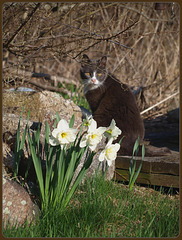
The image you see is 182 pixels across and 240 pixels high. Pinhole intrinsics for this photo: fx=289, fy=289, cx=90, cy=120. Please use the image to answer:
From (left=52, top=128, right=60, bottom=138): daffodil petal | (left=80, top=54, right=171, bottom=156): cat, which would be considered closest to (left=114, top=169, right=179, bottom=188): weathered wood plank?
(left=80, top=54, right=171, bottom=156): cat

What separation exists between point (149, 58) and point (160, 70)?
1.31ft

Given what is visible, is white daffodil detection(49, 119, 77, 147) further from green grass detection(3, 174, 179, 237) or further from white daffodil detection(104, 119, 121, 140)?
green grass detection(3, 174, 179, 237)

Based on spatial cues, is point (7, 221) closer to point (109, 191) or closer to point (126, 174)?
point (109, 191)

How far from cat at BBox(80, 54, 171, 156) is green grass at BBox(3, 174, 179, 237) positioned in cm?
120

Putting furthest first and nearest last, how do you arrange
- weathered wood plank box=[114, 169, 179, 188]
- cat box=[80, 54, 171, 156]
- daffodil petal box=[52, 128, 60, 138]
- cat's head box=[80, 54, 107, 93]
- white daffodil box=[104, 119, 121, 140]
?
cat's head box=[80, 54, 107, 93], cat box=[80, 54, 171, 156], weathered wood plank box=[114, 169, 179, 188], white daffodil box=[104, 119, 121, 140], daffodil petal box=[52, 128, 60, 138]

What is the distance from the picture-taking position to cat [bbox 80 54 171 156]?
3.62 meters

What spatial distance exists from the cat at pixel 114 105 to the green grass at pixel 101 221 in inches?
47.2

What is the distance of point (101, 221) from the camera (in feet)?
7.06

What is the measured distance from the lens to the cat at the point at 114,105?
3.62 meters

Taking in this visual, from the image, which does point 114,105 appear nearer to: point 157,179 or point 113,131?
point 157,179

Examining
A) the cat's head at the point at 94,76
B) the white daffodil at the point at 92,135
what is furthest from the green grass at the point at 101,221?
the cat's head at the point at 94,76

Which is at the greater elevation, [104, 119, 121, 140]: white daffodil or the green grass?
[104, 119, 121, 140]: white daffodil

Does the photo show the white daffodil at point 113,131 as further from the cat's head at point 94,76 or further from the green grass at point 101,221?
the cat's head at point 94,76

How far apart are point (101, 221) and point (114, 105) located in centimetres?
207
